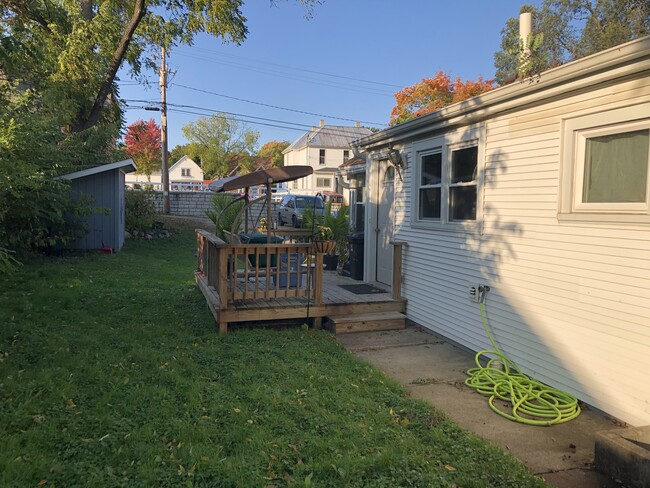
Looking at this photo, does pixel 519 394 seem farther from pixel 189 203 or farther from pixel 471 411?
pixel 189 203

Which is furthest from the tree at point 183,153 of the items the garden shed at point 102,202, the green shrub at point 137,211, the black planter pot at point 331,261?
the black planter pot at point 331,261

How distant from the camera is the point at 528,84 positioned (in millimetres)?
4195

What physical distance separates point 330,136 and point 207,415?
38691mm

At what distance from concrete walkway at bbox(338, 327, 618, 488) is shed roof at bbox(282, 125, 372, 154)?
3472 cm

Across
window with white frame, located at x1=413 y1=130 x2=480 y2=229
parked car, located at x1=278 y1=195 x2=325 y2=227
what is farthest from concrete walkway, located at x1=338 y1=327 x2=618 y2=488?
parked car, located at x1=278 y1=195 x2=325 y2=227

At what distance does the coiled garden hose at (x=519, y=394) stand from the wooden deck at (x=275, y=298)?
1.93 meters

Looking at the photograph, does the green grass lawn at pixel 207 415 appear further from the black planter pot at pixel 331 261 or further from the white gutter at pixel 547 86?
the black planter pot at pixel 331 261

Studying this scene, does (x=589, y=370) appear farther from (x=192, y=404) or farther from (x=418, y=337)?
(x=192, y=404)

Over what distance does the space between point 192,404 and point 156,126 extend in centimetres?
4501

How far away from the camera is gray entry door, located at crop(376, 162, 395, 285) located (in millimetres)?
7197

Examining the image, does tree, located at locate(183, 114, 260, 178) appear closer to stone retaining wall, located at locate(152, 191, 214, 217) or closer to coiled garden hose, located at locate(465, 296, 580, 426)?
stone retaining wall, located at locate(152, 191, 214, 217)

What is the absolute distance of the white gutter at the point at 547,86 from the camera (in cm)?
330

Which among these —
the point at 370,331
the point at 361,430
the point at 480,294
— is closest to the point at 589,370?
the point at 480,294

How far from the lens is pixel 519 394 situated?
403 cm
